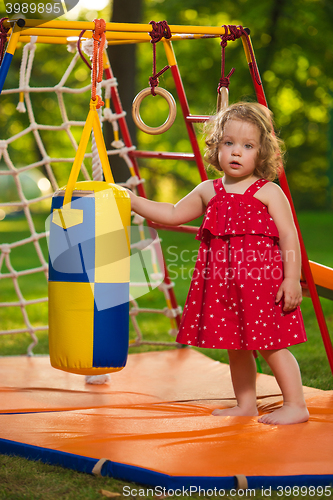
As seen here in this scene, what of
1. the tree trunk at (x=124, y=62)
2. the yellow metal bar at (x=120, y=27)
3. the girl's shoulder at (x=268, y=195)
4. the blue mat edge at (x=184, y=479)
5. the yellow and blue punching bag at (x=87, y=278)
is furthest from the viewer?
the tree trunk at (x=124, y=62)

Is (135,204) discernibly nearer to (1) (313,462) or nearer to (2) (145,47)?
(1) (313,462)

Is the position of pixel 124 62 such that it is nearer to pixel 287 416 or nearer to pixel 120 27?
pixel 120 27

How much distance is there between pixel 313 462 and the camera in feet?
5.07

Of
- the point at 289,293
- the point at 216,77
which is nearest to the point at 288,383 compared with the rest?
the point at 289,293

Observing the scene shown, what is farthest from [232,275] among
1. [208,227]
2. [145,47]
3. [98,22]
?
[145,47]

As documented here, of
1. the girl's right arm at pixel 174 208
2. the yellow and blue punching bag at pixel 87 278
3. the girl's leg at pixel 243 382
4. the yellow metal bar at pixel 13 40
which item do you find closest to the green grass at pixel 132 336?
the yellow and blue punching bag at pixel 87 278

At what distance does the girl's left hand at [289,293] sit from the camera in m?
1.96

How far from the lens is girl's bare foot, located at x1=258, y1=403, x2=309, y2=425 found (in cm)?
192

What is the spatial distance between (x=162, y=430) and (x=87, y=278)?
56cm

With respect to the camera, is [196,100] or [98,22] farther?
[196,100]

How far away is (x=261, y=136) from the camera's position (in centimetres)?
201

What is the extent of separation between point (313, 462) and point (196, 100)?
7947mm

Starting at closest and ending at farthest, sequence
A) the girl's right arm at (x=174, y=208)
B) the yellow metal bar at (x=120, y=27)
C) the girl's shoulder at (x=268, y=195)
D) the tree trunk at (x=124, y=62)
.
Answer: the yellow metal bar at (x=120, y=27)
the girl's shoulder at (x=268, y=195)
the girl's right arm at (x=174, y=208)
the tree trunk at (x=124, y=62)

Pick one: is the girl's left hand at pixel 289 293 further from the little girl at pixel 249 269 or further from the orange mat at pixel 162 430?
the orange mat at pixel 162 430
